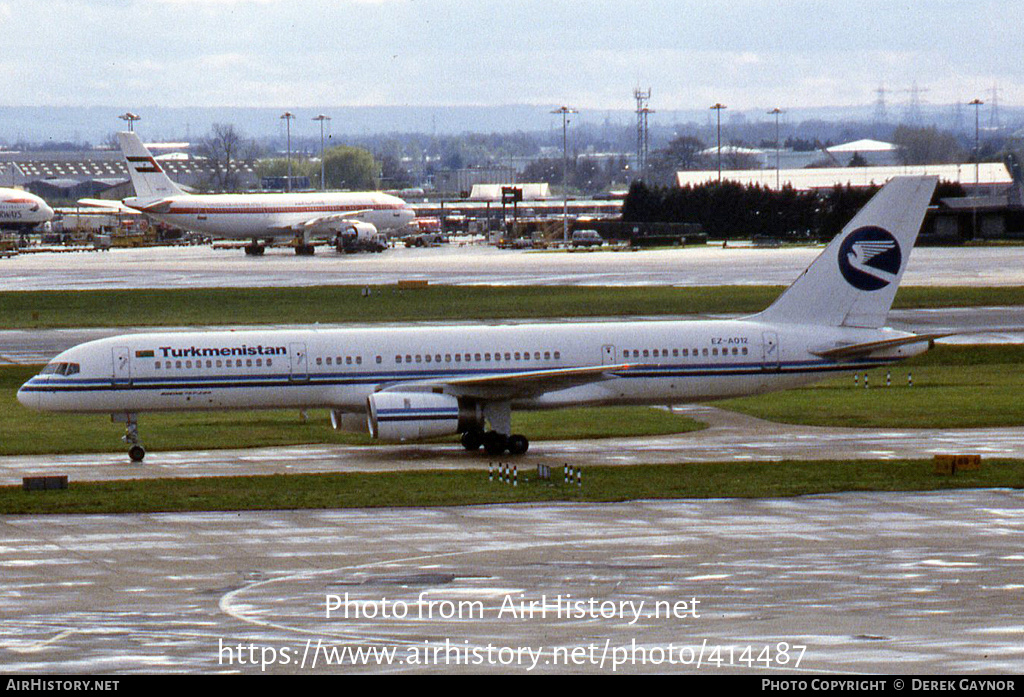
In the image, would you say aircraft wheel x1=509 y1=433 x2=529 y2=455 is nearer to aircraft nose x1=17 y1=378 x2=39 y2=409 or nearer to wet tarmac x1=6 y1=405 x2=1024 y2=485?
wet tarmac x1=6 y1=405 x2=1024 y2=485

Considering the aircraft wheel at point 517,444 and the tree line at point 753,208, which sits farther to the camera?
the tree line at point 753,208

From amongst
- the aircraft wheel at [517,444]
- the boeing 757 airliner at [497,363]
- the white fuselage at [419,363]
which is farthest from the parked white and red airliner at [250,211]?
the aircraft wheel at [517,444]

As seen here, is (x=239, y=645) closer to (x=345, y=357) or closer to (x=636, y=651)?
(x=636, y=651)

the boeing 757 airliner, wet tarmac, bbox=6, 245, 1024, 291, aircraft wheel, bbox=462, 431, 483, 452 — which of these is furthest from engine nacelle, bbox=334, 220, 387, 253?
aircraft wheel, bbox=462, 431, 483, 452

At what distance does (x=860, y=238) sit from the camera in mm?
49281

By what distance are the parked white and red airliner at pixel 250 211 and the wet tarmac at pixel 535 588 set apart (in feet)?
411

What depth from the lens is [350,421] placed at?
47062mm

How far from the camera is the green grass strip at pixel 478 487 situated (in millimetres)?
36750

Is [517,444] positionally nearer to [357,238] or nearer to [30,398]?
[30,398]

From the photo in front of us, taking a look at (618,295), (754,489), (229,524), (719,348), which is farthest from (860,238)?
(618,295)

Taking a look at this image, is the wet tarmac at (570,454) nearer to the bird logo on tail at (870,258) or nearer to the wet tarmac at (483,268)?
the bird logo on tail at (870,258)

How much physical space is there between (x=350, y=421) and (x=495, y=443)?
15.6 ft

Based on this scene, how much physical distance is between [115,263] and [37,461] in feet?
338

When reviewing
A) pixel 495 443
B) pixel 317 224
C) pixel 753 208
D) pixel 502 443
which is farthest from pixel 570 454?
pixel 753 208
